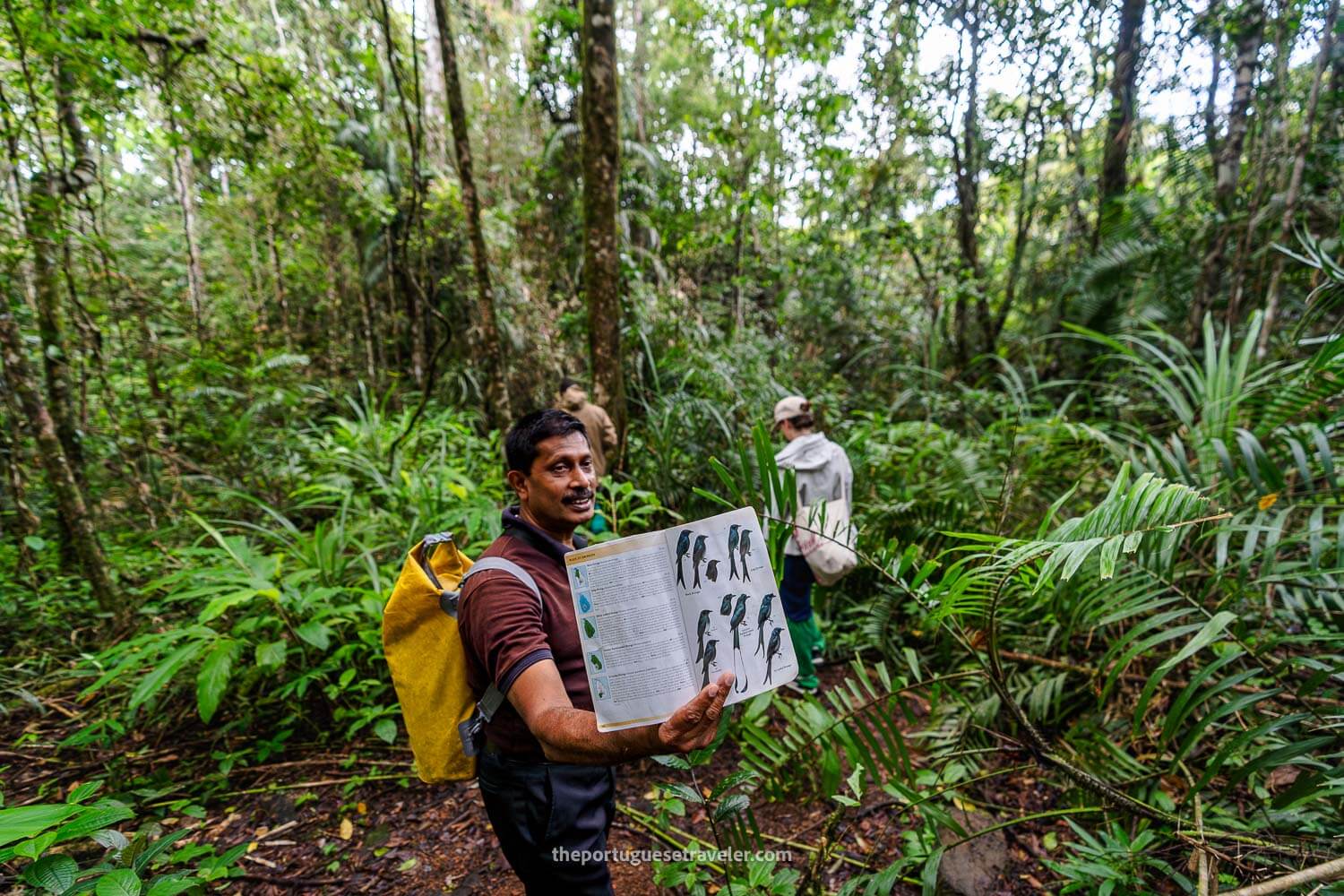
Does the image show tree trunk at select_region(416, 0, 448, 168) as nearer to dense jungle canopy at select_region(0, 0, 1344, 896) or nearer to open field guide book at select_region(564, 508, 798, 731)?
dense jungle canopy at select_region(0, 0, 1344, 896)

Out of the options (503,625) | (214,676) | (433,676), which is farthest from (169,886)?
(214,676)

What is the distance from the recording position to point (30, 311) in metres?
5.07

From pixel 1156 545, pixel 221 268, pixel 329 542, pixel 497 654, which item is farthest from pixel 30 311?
pixel 1156 545

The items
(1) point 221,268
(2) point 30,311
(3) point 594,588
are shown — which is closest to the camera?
(3) point 594,588

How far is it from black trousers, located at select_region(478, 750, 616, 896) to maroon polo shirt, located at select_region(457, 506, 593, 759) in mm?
51

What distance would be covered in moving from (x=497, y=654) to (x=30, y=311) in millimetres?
6765

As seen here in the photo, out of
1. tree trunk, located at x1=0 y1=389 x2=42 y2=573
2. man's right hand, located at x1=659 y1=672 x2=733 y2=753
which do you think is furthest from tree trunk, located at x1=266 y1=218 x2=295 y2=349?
man's right hand, located at x1=659 y1=672 x2=733 y2=753

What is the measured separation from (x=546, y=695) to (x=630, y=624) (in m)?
0.22

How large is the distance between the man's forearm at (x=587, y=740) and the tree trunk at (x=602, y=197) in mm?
3372

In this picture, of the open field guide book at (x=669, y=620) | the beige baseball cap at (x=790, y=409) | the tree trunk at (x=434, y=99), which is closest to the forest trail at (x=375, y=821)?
the open field guide book at (x=669, y=620)

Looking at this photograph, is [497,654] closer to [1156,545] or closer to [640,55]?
[1156,545]

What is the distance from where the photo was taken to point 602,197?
3.92 metres

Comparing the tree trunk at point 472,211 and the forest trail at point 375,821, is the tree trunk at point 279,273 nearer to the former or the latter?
the tree trunk at point 472,211

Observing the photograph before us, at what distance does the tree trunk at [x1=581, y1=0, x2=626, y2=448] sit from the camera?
3701 mm
